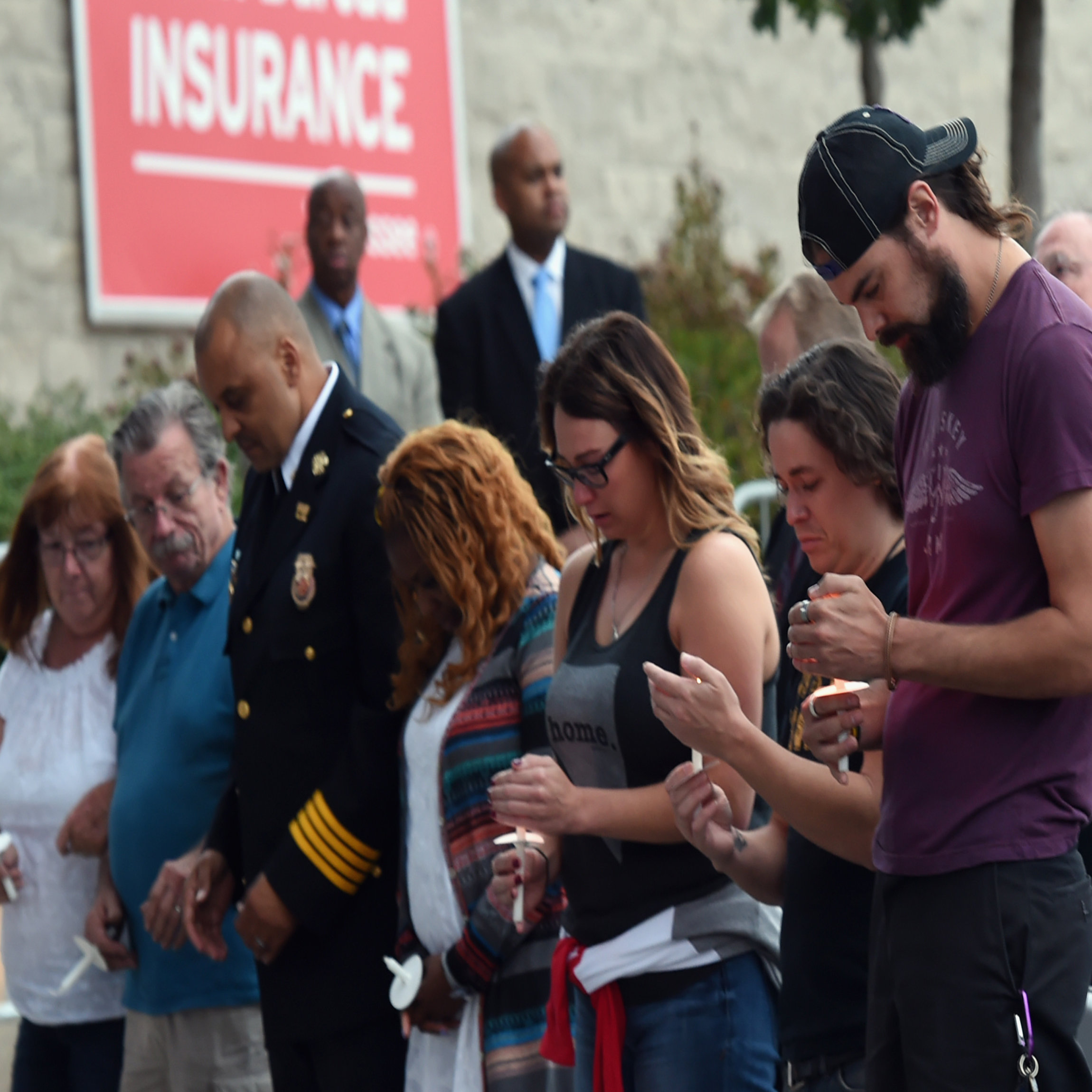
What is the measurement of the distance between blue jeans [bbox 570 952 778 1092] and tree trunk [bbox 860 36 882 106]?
270 inches

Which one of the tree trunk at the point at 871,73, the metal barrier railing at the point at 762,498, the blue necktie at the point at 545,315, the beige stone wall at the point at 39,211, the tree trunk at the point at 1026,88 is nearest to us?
the blue necktie at the point at 545,315

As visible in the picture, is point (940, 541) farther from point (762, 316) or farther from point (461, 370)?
point (461, 370)

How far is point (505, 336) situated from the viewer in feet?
17.0

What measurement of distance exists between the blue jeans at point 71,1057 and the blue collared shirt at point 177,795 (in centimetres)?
20

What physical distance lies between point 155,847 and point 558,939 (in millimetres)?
1122

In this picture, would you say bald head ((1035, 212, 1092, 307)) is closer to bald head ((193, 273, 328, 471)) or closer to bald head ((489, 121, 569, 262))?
bald head ((193, 273, 328, 471))

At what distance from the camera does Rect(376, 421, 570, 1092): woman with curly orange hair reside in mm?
2848

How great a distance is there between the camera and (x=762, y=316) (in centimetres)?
388

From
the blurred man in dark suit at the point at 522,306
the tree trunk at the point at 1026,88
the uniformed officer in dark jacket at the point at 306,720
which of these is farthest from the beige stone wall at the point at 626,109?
the uniformed officer in dark jacket at the point at 306,720

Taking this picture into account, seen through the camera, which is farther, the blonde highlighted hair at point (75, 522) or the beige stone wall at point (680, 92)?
the beige stone wall at point (680, 92)

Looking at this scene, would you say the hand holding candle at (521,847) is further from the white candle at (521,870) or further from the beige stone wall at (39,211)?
the beige stone wall at (39,211)

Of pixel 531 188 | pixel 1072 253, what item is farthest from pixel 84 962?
pixel 531 188

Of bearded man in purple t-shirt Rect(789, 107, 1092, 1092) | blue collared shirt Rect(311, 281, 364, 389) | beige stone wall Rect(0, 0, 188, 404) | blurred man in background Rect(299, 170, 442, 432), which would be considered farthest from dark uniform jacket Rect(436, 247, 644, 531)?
beige stone wall Rect(0, 0, 188, 404)

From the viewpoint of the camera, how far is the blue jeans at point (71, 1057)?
12.1ft
